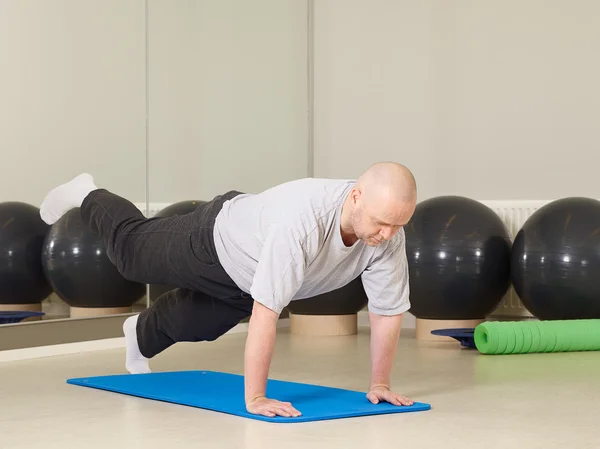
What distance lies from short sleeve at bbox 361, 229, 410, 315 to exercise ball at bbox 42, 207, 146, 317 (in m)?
2.08

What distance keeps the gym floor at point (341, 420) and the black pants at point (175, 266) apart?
1.05ft

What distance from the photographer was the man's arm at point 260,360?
2.86 meters

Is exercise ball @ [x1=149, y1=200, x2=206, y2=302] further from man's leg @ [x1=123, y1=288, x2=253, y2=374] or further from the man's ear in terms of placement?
the man's ear

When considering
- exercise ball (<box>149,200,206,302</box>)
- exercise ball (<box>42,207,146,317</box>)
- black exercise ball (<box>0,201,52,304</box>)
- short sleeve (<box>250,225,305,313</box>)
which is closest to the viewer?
short sleeve (<box>250,225,305,313</box>)

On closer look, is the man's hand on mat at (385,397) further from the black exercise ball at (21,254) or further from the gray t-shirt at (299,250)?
the black exercise ball at (21,254)

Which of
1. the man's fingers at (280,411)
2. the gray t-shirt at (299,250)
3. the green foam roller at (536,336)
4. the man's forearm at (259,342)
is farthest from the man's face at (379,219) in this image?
the green foam roller at (536,336)

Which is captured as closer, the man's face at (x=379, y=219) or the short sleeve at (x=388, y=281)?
the man's face at (x=379, y=219)

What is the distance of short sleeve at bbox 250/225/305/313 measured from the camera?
283cm

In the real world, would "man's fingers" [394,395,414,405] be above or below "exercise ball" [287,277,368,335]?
above

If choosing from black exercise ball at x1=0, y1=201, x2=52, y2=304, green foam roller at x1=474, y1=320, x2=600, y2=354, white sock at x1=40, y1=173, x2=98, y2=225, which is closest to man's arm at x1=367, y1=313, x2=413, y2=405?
white sock at x1=40, y1=173, x2=98, y2=225

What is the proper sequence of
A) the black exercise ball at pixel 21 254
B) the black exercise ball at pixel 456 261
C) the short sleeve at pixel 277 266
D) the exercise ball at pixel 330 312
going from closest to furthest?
the short sleeve at pixel 277 266, the black exercise ball at pixel 21 254, the black exercise ball at pixel 456 261, the exercise ball at pixel 330 312

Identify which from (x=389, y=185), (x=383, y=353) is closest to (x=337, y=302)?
(x=383, y=353)

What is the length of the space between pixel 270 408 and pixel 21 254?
2.16 metres

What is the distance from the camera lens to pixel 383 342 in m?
3.21
